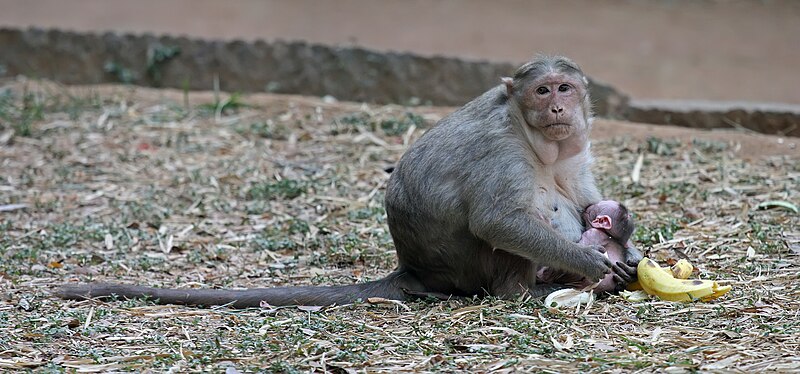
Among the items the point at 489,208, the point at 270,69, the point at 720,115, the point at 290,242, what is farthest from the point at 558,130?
the point at 270,69

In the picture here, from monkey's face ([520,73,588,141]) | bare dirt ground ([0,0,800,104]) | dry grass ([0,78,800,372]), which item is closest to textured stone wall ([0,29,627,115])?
dry grass ([0,78,800,372])

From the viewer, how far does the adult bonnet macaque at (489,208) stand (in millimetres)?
5758

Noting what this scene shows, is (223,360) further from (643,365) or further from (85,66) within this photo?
(85,66)

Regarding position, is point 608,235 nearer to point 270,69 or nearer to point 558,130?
point 558,130

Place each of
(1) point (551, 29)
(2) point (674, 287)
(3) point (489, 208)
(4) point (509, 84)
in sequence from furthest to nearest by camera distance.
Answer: (1) point (551, 29) → (4) point (509, 84) → (3) point (489, 208) → (2) point (674, 287)

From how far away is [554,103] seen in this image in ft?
19.0

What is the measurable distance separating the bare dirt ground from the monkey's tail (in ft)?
24.6

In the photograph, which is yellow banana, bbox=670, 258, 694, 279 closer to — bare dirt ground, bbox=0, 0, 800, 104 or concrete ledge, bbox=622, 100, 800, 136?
concrete ledge, bbox=622, 100, 800, 136

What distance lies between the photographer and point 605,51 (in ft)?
48.0

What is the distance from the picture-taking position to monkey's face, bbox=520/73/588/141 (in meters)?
5.78

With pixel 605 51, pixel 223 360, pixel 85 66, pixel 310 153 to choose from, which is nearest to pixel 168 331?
pixel 223 360

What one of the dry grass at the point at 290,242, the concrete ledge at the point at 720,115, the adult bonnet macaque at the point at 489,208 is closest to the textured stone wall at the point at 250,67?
the concrete ledge at the point at 720,115

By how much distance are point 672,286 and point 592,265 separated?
0.41 meters

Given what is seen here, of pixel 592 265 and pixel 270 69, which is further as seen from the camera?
pixel 270 69
